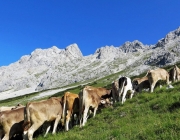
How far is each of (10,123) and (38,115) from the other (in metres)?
1.88

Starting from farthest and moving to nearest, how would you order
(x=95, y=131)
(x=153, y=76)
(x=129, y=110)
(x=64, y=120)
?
(x=153, y=76) → (x=64, y=120) → (x=129, y=110) → (x=95, y=131)

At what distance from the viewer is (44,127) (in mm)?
15930

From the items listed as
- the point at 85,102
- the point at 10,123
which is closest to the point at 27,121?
the point at 10,123

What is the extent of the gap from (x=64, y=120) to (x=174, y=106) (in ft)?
24.3

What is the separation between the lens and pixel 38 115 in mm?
14461

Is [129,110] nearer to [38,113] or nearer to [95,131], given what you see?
[95,131]

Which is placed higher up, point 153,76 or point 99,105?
point 153,76

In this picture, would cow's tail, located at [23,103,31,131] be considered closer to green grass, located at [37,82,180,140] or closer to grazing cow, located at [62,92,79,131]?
green grass, located at [37,82,180,140]

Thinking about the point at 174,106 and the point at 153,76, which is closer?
the point at 174,106

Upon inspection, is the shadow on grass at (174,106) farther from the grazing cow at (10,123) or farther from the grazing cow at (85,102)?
the grazing cow at (10,123)

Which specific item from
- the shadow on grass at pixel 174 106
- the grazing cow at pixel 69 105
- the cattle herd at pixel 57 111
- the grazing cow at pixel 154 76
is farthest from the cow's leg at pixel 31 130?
the grazing cow at pixel 154 76

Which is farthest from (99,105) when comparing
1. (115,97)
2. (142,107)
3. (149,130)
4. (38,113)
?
(149,130)

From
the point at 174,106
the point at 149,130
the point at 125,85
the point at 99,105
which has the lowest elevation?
the point at 149,130

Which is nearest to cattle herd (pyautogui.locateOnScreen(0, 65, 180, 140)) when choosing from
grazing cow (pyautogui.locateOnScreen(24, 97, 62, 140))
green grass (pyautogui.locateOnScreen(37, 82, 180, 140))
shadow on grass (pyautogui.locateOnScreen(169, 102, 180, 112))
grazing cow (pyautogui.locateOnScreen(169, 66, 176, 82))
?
grazing cow (pyautogui.locateOnScreen(24, 97, 62, 140))
